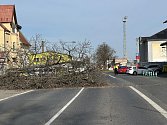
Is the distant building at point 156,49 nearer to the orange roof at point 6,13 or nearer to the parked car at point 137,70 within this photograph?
the parked car at point 137,70

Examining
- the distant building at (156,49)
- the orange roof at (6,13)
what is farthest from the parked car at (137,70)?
the orange roof at (6,13)

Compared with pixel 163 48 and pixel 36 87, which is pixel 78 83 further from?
pixel 163 48

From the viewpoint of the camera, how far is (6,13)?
59750 millimetres

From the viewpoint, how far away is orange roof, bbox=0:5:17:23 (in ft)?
194

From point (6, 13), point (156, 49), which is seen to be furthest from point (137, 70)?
point (6, 13)

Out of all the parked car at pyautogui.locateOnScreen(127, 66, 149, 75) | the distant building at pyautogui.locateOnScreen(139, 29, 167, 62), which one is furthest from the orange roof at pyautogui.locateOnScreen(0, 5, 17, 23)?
the distant building at pyautogui.locateOnScreen(139, 29, 167, 62)

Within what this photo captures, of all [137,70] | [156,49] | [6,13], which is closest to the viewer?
[6,13]

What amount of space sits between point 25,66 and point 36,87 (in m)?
3.40

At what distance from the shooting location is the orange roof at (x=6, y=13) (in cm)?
5928

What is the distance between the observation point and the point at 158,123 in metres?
10.7

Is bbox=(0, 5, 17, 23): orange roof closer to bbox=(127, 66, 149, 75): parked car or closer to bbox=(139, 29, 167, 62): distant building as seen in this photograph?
bbox=(127, 66, 149, 75): parked car

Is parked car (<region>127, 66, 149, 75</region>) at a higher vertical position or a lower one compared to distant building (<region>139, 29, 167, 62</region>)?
lower

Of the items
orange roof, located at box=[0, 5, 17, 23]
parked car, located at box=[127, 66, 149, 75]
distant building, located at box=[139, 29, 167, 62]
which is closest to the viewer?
orange roof, located at box=[0, 5, 17, 23]

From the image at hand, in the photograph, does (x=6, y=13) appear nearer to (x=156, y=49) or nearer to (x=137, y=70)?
(x=137, y=70)
